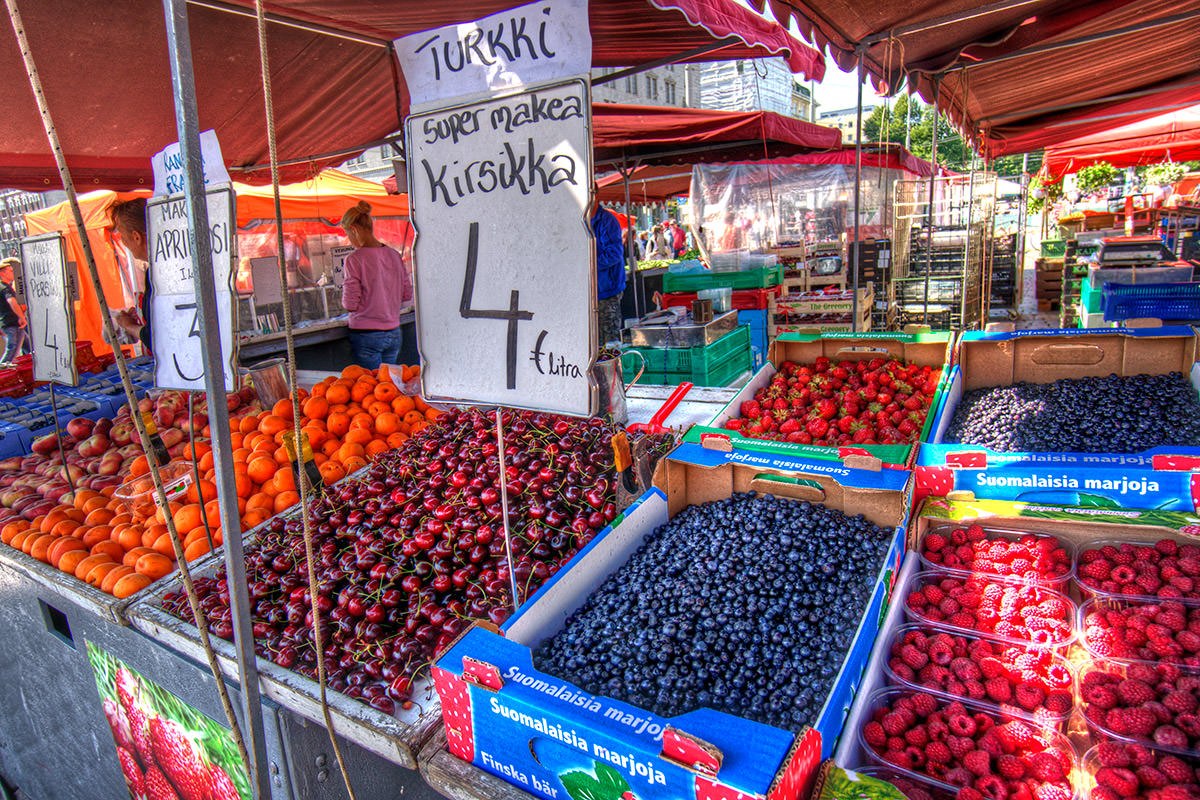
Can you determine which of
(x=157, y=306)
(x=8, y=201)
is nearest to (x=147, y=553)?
(x=157, y=306)

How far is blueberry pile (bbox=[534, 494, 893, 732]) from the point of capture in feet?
4.89

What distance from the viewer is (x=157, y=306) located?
2.12 meters

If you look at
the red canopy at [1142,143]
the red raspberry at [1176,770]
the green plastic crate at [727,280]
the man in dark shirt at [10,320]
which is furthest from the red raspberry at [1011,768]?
the man in dark shirt at [10,320]

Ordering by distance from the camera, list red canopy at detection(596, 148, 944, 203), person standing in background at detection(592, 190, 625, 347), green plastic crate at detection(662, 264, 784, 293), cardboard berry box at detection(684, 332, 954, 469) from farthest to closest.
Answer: red canopy at detection(596, 148, 944, 203)
green plastic crate at detection(662, 264, 784, 293)
person standing in background at detection(592, 190, 625, 347)
cardboard berry box at detection(684, 332, 954, 469)

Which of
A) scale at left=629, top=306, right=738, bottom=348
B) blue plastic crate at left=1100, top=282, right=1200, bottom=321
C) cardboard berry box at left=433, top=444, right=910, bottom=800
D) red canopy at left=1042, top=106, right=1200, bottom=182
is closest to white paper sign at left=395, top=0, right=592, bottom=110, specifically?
cardboard berry box at left=433, top=444, right=910, bottom=800

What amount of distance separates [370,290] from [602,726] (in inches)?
187

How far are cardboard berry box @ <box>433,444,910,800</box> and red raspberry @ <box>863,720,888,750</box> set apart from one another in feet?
0.24

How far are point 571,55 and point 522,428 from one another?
4.96ft

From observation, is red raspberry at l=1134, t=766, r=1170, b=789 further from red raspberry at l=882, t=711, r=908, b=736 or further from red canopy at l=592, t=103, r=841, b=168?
red canopy at l=592, t=103, r=841, b=168

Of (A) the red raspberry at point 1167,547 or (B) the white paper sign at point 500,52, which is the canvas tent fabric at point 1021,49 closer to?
(B) the white paper sign at point 500,52

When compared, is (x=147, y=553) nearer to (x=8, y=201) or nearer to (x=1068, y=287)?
(x=1068, y=287)

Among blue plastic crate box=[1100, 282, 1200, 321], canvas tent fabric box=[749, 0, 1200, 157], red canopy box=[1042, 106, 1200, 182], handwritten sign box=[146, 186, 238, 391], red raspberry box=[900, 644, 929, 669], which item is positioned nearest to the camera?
red raspberry box=[900, 644, 929, 669]

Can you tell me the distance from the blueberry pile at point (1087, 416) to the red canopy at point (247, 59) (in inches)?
80.7

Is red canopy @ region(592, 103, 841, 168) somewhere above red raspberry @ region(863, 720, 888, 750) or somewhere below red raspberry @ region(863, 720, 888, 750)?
above
